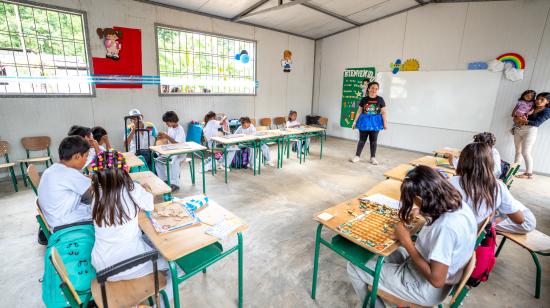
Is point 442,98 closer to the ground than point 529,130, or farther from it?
farther from it

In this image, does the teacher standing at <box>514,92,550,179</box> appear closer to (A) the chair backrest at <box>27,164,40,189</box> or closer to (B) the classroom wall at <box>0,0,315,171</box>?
(B) the classroom wall at <box>0,0,315,171</box>

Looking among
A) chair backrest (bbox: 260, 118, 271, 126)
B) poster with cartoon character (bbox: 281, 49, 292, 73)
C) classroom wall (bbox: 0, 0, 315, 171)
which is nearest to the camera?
classroom wall (bbox: 0, 0, 315, 171)

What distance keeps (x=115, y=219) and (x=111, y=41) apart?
4.70 metres

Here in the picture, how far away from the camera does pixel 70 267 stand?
1.49 m

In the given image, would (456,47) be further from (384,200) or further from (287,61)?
(384,200)

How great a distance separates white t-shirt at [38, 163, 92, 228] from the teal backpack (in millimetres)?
237

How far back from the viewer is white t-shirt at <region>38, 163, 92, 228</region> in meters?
1.74

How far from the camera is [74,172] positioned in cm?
182

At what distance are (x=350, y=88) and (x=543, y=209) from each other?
17.6 ft

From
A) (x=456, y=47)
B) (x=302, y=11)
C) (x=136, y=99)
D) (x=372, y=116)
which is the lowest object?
(x=372, y=116)

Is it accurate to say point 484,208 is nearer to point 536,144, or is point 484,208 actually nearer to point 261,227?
point 261,227

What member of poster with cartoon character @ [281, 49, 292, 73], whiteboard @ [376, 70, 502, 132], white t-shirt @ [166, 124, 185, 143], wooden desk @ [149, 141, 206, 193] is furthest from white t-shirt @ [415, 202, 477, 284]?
poster with cartoon character @ [281, 49, 292, 73]

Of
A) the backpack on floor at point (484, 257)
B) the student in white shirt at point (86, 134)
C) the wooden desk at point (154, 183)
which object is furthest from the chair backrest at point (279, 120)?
the backpack on floor at point (484, 257)

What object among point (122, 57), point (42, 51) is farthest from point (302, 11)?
point (42, 51)
